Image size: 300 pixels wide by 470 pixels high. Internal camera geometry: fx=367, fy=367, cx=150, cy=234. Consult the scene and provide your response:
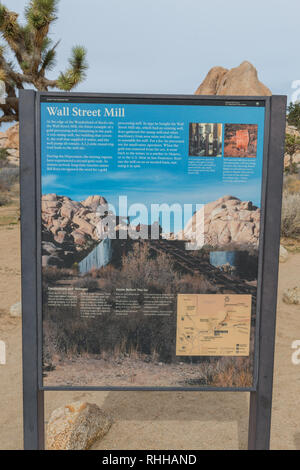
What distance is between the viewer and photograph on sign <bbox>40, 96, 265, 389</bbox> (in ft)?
7.80

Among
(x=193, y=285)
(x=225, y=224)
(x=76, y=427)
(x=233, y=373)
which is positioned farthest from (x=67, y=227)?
(x=76, y=427)

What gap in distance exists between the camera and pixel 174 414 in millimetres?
3768

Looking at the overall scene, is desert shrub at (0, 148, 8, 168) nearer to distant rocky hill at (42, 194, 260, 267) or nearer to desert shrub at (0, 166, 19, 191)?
desert shrub at (0, 166, 19, 191)

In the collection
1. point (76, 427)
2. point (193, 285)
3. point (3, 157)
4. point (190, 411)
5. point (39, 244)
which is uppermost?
point (3, 157)

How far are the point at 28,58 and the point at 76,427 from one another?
47.9 feet

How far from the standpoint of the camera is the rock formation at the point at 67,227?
2.43m

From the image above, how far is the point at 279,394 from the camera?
4207 millimetres

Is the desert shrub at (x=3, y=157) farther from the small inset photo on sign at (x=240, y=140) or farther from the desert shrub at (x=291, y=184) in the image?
the small inset photo on sign at (x=240, y=140)

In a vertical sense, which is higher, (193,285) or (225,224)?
(225,224)

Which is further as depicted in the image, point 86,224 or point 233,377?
point 233,377

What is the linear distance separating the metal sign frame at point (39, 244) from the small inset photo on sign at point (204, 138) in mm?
152

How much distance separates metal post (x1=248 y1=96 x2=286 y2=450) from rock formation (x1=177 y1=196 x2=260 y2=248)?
0.10 metres

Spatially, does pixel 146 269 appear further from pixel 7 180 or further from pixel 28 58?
pixel 7 180

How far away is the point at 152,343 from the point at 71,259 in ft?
2.62
